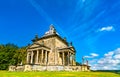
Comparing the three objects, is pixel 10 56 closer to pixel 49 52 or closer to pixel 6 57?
pixel 6 57

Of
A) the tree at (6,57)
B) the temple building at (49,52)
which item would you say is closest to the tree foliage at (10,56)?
the tree at (6,57)

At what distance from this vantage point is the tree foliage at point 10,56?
5615cm

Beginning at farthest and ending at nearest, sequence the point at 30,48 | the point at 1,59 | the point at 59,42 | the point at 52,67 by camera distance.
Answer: the point at 1,59 → the point at 59,42 → the point at 30,48 → the point at 52,67

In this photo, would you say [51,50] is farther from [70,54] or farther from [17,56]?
[17,56]

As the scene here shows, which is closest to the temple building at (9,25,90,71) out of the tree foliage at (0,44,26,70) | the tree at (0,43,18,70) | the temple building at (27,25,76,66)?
the temple building at (27,25,76,66)

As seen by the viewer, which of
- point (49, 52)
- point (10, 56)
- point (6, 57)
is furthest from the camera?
point (10, 56)

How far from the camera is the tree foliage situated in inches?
2211

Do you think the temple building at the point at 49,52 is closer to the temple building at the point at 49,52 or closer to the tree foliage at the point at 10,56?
the temple building at the point at 49,52

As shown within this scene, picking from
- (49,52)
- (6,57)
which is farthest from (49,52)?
(6,57)

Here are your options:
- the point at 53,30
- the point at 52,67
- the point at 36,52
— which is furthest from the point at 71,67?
the point at 53,30

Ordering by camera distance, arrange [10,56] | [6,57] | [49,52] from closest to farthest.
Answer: [49,52] → [6,57] → [10,56]

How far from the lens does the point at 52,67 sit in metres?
37.3

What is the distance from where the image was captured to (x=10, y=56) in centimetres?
5888

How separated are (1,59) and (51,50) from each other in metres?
20.6
